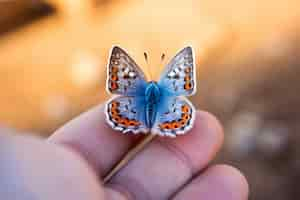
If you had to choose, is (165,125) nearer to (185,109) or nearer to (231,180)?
(185,109)

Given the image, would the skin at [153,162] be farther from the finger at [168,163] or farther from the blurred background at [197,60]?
the blurred background at [197,60]

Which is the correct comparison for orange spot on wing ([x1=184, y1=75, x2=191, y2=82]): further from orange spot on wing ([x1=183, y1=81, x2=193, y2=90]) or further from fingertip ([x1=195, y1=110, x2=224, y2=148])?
fingertip ([x1=195, y1=110, x2=224, y2=148])

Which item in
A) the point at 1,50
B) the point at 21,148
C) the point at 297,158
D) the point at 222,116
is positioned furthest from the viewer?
the point at 1,50

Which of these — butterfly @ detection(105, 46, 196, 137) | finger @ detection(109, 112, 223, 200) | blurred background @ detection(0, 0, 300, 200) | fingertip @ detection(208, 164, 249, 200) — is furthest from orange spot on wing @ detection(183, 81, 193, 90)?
blurred background @ detection(0, 0, 300, 200)

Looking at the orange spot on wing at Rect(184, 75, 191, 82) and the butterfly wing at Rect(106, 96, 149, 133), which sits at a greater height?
the orange spot on wing at Rect(184, 75, 191, 82)

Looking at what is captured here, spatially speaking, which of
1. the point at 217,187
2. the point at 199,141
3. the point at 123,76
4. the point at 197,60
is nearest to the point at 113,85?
the point at 123,76

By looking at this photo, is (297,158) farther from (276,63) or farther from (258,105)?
(276,63)

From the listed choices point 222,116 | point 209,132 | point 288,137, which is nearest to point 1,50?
point 222,116
